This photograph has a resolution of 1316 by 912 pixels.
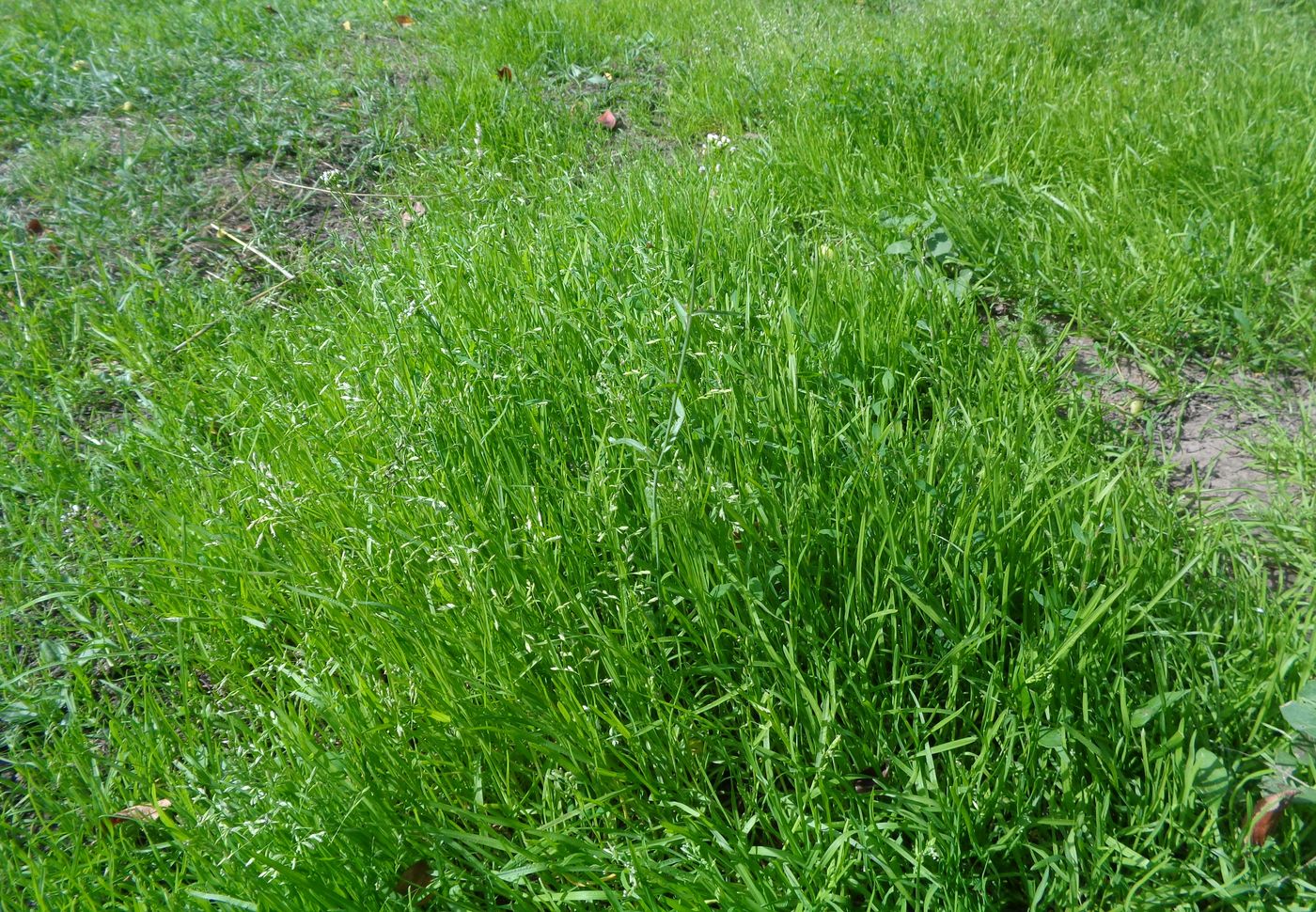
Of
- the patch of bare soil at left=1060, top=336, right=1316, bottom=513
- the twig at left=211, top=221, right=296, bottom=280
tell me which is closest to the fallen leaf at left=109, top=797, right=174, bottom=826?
the twig at left=211, top=221, right=296, bottom=280

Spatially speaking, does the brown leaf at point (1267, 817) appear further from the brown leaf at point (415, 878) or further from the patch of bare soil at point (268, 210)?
the patch of bare soil at point (268, 210)

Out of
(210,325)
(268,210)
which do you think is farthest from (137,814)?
(268,210)

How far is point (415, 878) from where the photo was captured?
61.4 inches

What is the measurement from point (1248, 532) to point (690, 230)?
1.77 metres

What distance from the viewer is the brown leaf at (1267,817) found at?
4.85 ft

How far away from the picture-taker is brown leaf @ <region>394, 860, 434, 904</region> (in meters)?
1.53

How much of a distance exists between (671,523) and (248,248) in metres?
2.50

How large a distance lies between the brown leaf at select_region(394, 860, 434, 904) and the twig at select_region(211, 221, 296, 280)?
96.4 inches

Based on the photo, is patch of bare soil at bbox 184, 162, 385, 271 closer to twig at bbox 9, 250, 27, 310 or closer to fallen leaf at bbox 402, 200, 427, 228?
fallen leaf at bbox 402, 200, 427, 228

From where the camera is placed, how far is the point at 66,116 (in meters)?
4.63

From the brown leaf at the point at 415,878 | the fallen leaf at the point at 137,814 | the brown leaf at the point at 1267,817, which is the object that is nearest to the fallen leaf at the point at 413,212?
the fallen leaf at the point at 137,814

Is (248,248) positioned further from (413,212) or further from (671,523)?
(671,523)

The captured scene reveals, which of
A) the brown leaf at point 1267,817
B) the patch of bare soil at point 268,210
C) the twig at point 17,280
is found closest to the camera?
the brown leaf at point 1267,817

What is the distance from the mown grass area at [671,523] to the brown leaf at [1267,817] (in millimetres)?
18
